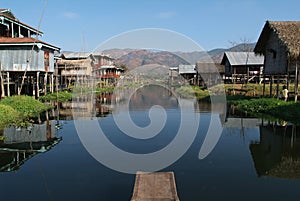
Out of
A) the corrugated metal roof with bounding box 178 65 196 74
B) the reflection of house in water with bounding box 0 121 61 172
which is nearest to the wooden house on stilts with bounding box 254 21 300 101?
the reflection of house in water with bounding box 0 121 61 172

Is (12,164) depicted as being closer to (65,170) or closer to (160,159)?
(65,170)

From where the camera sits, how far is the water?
19.4ft

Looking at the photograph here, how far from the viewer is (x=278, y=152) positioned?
350 inches

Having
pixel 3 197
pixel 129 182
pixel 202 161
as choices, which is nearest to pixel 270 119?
pixel 202 161

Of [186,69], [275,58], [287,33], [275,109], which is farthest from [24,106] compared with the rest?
[186,69]

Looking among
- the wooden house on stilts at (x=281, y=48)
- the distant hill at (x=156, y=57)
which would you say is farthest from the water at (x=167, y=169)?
the distant hill at (x=156, y=57)

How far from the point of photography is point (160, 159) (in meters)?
8.56

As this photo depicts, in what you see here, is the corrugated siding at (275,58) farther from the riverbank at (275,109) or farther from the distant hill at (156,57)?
the distant hill at (156,57)

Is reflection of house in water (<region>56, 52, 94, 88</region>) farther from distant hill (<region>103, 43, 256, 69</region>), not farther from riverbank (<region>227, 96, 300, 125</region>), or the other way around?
riverbank (<region>227, 96, 300, 125</region>)

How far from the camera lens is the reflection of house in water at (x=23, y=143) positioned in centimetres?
807

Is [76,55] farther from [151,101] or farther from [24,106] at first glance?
[24,106]

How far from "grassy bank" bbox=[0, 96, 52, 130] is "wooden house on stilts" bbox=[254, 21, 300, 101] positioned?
14472 mm

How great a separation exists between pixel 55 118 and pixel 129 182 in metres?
10.6

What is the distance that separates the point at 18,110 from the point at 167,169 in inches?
460
